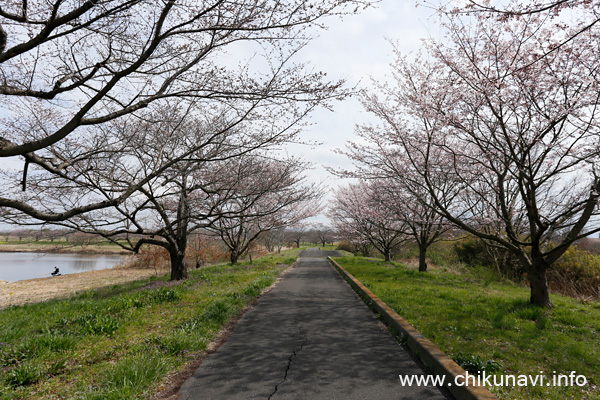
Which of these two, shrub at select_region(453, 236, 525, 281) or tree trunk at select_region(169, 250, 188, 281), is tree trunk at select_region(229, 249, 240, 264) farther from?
shrub at select_region(453, 236, 525, 281)

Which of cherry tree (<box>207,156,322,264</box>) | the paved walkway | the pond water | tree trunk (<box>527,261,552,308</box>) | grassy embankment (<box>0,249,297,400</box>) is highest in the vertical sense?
cherry tree (<box>207,156,322,264</box>)

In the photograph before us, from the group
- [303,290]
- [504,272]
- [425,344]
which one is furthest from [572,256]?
[425,344]

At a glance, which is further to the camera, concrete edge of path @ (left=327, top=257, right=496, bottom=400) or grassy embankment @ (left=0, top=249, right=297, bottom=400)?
grassy embankment @ (left=0, top=249, right=297, bottom=400)

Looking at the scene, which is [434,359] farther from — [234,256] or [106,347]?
[234,256]

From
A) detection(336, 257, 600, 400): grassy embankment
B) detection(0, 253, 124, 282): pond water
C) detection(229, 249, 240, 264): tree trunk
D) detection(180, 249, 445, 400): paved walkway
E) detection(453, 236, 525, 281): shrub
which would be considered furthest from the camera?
detection(0, 253, 124, 282): pond water

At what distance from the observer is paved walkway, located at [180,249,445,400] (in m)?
3.36

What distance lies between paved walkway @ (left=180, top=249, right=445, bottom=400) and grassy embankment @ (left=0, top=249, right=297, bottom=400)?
462mm

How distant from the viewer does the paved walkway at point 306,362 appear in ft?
11.0

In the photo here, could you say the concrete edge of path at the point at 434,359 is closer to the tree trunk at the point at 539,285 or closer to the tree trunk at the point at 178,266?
the tree trunk at the point at 539,285

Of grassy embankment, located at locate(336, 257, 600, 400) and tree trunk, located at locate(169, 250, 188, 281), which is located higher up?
tree trunk, located at locate(169, 250, 188, 281)

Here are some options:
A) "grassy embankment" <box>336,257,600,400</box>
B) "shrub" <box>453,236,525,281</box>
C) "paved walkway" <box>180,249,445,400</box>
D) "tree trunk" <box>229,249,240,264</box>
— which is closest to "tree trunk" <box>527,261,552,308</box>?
"grassy embankment" <box>336,257,600,400</box>

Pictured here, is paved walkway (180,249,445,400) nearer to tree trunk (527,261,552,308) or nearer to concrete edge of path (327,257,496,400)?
concrete edge of path (327,257,496,400)

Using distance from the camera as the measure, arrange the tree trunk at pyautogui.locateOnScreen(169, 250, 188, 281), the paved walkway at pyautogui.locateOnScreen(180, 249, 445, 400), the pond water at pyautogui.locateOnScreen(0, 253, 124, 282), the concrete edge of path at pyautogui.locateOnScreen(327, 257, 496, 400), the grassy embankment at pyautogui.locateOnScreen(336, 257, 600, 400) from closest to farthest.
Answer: the concrete edge of path at pyautogui.locateOnScreen(327, 257, 496, 400) < the paved walkway at pyautogui.locateOnScreen(180, 249, 445, 400) < the grassy embankment at pyautogui.locateOnScreen(336, 257, 600, 400) < the tree trunk at pyautogui.locateOnScreen(169, 250, 188, 281) < the pond water at pyautogui.locateOnScreen(0, 253, 124, 282)

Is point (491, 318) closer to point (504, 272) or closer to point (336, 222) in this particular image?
point (504, 272)
